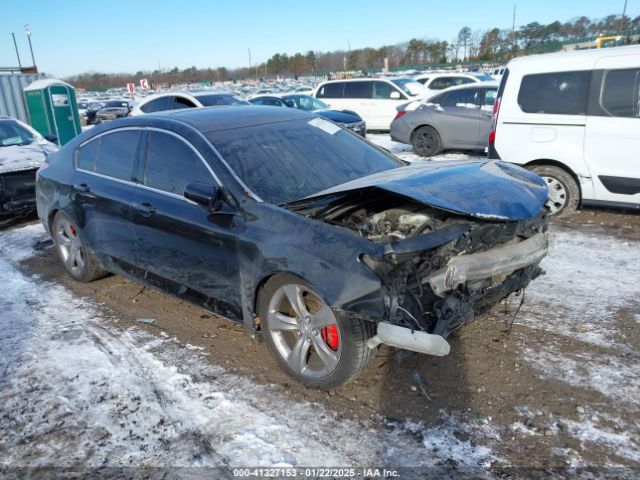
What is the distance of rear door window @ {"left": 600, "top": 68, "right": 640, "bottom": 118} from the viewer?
223 inches

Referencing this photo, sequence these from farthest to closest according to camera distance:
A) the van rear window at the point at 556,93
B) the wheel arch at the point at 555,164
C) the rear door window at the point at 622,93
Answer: the wheel arch at the point at 555,164
the van rear window at the point at 556,93
the rear door window at the point at 622,93

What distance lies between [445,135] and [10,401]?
32.3ft

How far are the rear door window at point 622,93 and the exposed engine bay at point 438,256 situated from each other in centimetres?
320

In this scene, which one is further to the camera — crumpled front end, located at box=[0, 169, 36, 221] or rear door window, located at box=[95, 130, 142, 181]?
crumpled front end, located at box=[0, 169, 36, 221]

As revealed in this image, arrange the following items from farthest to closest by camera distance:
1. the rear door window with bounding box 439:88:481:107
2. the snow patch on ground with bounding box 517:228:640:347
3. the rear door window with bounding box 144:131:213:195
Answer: the rear door window with bounding box 439:88:481:107
the snow patch on ground with bounding box 517:228:640:347
the rear door window with bounding box 144:131:213:195

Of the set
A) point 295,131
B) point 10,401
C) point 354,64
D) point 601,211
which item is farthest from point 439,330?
point 354,64

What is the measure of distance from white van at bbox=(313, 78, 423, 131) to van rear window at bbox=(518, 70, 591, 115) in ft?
30.2

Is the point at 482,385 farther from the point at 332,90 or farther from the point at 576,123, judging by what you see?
the point at 332,90

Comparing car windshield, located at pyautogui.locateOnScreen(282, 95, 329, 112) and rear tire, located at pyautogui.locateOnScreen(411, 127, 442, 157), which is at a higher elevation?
car windshield, located at pyautogui.locateOnScreen(282, 95, 329, 112)

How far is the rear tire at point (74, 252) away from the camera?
16.0 ft

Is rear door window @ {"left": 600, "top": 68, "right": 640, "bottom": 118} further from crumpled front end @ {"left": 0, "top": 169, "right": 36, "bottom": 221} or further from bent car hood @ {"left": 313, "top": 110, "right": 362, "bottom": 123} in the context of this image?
crumpled front end @ {"left": 0, "top": 169, "right": 36, "bottom": 221}

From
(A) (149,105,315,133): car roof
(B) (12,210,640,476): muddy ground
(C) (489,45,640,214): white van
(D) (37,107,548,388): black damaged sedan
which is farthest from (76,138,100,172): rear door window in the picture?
(C) (489,45,640,214): white van

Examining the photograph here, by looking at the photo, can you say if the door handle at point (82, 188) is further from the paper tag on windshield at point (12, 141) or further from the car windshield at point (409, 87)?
the car windshield at point (409, 87)

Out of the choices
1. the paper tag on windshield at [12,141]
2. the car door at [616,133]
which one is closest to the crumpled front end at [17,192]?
the paper tag on windshield at [12,141]
